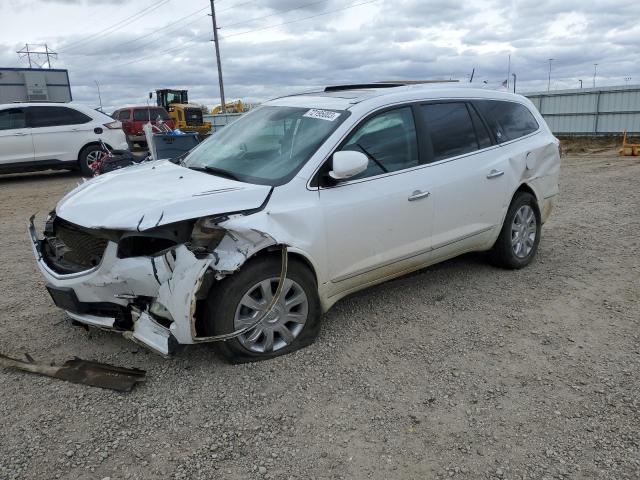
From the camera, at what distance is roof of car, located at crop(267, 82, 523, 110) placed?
158 inches

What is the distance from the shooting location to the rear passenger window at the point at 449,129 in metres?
4.25

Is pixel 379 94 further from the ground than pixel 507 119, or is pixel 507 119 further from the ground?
pixel 379 94

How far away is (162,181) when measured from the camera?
3.68m

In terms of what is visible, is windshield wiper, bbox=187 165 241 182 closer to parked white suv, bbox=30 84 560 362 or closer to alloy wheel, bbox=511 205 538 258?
parked white suv, bbox=30 84 560 362

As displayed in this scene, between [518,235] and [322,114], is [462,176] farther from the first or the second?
[322,114]

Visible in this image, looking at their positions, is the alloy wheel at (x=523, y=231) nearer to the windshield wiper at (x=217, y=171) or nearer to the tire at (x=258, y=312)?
the tire at (x=258, y=312)

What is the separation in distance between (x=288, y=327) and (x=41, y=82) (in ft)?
63.7

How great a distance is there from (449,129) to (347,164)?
1.37 m

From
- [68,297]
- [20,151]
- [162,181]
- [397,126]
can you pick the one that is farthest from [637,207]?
[20,151]

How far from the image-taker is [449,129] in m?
4.39

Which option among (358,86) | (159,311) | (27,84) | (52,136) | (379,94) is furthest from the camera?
(27,84)

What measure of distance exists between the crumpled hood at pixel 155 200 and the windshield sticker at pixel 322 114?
2.67 feet

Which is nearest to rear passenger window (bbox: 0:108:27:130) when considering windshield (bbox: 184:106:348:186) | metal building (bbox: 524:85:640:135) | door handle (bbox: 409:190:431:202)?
windshield (bbox: 184:106:348:186)

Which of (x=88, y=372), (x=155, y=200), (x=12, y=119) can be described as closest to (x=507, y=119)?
(x=155, y=200)
